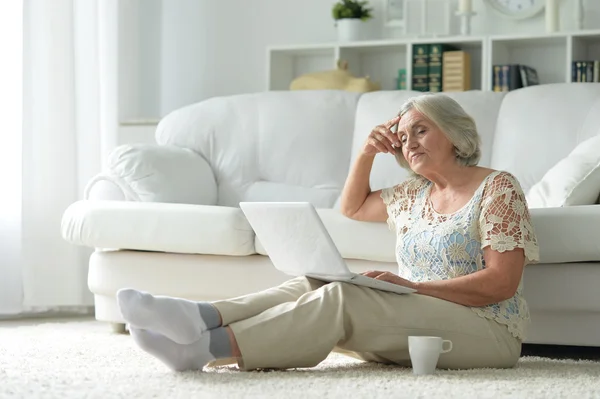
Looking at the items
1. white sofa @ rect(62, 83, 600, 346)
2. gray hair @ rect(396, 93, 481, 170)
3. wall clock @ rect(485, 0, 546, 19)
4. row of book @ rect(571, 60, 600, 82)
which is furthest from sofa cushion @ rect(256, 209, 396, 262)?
wall clock @ rect(485, 0, 546, 19)

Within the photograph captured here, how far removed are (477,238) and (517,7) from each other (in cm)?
256

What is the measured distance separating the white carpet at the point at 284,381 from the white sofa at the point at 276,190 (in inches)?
12.6

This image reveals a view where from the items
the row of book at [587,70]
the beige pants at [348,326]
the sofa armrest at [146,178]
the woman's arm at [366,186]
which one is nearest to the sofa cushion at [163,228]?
the sofa armrest at [146,178]

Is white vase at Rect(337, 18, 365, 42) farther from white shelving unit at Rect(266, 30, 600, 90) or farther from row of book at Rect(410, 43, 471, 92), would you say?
row of book at Rect(410, 43, 471, 92)

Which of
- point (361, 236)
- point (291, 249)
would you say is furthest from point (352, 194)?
point (291, 249)

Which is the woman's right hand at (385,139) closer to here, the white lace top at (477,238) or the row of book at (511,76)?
the white lace top at (477,238)

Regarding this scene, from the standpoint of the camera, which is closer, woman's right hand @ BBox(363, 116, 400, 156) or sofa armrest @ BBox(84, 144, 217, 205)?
woman's right hand @ BBox(363, 116, 400, 156)

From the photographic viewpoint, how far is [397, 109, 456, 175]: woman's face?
2.43 m

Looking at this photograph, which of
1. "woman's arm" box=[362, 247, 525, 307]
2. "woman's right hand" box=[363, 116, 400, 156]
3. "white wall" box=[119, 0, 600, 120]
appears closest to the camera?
"woman's arm" box=[362, 247, 525, 307]

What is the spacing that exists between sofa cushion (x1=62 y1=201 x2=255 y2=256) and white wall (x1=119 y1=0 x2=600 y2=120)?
1715 mm

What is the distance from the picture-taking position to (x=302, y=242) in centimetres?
220

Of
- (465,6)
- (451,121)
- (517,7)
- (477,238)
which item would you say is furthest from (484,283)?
(517,7)

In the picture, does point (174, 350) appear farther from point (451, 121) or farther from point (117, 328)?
point (117, 328)

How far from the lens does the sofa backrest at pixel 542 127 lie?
3455 millimetres
